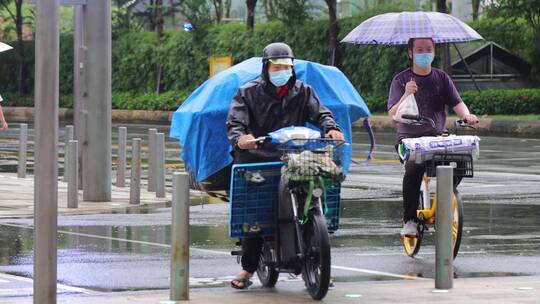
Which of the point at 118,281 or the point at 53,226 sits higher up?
the point at 53,226

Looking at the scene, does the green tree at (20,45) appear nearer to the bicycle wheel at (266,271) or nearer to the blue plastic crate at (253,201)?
the bicycle wheel at (266,271)

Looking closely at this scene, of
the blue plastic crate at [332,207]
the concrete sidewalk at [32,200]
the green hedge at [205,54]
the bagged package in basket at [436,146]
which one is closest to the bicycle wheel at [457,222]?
the bagged package in basket at [436,146]

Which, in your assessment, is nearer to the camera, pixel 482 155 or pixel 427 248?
pixel 427 248

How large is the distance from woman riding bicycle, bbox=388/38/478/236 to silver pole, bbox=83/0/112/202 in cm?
616

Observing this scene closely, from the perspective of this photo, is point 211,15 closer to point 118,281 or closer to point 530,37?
point 530,37

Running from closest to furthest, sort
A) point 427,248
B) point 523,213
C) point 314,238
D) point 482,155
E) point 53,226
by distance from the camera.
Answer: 1. point 53,226
2. point 314,238
3. point 427,248
4. point 523,213
5. point 482,155

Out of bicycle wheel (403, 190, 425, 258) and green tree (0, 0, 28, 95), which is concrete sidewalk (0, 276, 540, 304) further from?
green tree (0, 0, 28, 95)

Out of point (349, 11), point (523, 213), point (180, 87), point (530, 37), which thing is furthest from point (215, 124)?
point (349, 11)

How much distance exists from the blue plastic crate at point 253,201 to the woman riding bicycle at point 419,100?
242 centimetres

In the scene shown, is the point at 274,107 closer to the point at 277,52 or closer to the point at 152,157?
the point at 277,52

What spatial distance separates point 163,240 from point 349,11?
4964 cm

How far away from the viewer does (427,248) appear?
12.2 metres

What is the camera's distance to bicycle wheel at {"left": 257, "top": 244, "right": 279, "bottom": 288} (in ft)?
31.0

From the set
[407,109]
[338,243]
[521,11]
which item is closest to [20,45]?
[521,11]
